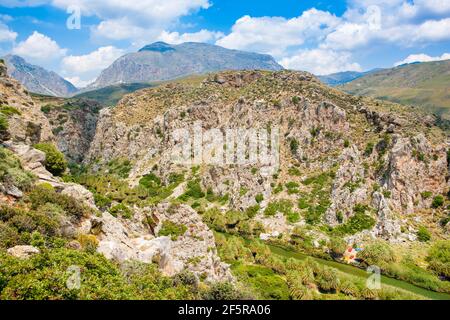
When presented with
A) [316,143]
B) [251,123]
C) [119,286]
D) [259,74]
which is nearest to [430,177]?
[316,143]

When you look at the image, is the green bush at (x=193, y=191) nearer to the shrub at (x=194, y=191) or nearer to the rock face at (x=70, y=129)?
the shrub at (x=194, y=191)

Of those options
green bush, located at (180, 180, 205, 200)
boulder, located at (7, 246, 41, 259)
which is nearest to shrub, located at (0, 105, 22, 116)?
boulder, located at (7, 246, 41, 259)

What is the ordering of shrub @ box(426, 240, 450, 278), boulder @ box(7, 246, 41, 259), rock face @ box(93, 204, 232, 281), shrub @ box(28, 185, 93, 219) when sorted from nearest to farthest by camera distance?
1. boulder @ box(7, 246, 41, 259)
2. shrub @ box(28, 185, 93, 219)
3. rock face @ box(93, 204, 232, 281)
4. shrub @ box(426, 240, 450, 278)

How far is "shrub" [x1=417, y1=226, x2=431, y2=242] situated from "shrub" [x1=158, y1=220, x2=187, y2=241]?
71436 millimetres

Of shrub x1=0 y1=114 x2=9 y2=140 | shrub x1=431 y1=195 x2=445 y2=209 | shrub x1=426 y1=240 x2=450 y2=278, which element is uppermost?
shrub x1=0 y1=114 x2=9 y2=140

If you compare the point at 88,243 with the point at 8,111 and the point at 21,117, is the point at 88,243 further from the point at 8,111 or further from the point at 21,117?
the point at 21,117

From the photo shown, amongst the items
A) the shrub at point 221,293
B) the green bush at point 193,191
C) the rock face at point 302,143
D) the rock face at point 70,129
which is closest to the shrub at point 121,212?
the shrub at point 221,293

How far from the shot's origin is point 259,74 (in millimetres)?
183750

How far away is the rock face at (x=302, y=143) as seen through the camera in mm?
110875

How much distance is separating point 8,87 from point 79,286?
7921 centimetres

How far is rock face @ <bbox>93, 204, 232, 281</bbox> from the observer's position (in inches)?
1559

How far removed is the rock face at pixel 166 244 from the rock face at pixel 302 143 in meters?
56.4

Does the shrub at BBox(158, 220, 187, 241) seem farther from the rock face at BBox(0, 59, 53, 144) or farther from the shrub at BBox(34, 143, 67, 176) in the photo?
the rock face at BBox(0, 59, 53, 144)
